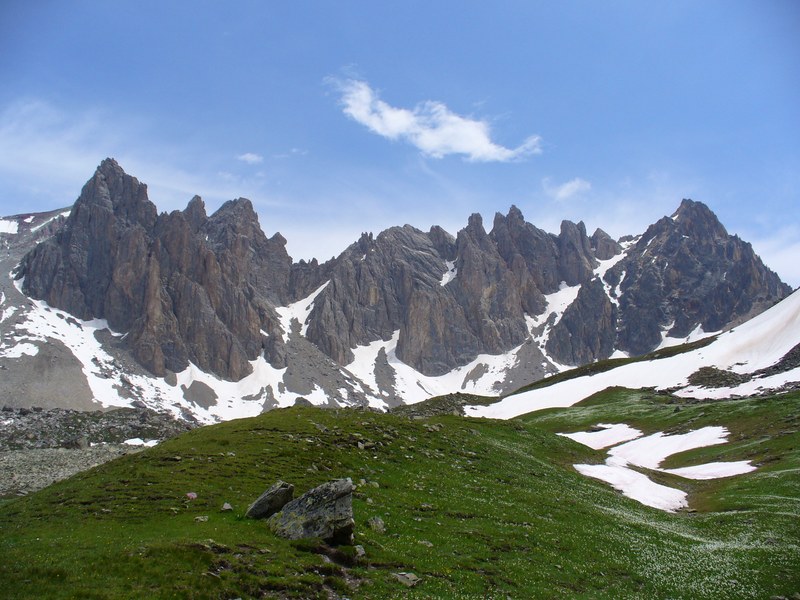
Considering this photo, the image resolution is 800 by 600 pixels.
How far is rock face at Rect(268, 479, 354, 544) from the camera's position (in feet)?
68.9

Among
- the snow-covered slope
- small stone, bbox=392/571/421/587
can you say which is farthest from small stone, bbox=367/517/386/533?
the snow-covered slope

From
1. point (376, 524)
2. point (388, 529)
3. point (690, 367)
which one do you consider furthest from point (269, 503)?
point (690, 367)

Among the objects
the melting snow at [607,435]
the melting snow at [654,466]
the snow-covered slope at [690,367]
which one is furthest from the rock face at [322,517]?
the snow-covered slope at [690,367]

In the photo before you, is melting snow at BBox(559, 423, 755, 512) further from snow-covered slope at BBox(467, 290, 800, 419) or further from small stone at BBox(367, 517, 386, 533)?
snow-covered slope at BBox(467, 290, 800, 419)

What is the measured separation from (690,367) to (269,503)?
131184 mm

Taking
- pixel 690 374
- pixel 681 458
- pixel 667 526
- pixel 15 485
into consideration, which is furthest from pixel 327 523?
pixel 690 374

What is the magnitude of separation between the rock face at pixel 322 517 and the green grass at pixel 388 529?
651 mm

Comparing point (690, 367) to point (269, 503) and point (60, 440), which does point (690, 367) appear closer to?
point (269, 503)

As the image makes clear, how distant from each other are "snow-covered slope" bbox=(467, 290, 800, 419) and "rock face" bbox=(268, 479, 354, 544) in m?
92.7

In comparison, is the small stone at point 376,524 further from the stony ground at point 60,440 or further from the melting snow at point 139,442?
the melting snow at point 139,442

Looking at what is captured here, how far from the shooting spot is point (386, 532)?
24.4m

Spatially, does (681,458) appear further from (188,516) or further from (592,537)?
(188,516)

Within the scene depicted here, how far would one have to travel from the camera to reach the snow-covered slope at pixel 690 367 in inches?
4742

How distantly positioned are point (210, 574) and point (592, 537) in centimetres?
2062
